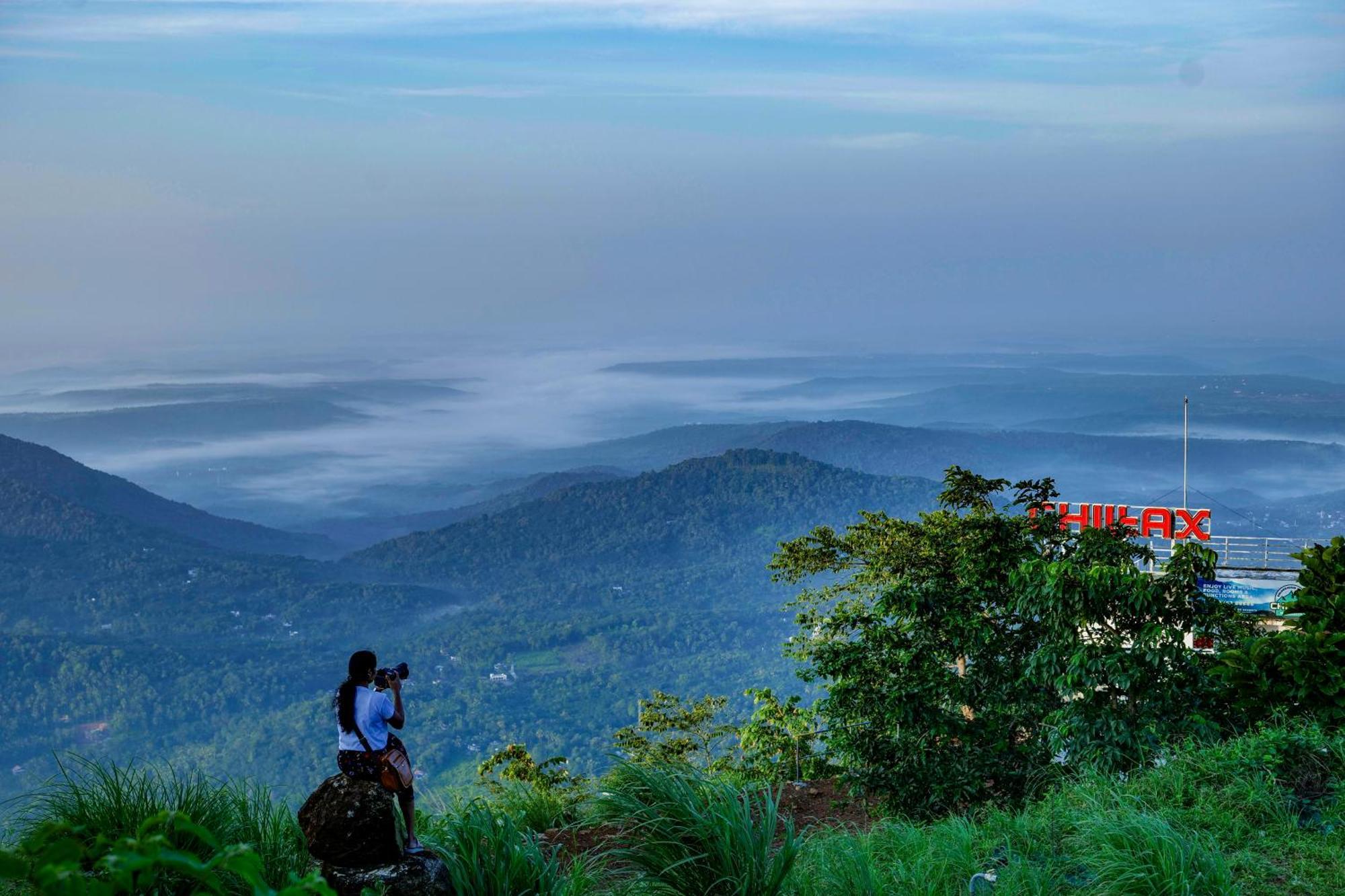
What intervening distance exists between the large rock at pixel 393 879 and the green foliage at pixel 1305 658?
722 centimetres

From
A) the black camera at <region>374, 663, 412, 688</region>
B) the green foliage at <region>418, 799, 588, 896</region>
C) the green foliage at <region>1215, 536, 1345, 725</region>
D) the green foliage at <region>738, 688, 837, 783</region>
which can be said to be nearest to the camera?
the black camera at <region>374, 663, 412, 688</region>

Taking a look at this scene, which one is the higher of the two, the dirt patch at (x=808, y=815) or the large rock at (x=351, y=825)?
the large rock at (x=351, y=825)

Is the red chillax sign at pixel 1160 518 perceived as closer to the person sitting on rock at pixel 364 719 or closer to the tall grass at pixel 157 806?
the tall grass at pixel 157 806

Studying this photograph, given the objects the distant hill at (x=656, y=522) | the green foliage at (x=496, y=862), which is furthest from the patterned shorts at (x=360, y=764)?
the distant hill at (x=656, y=522)

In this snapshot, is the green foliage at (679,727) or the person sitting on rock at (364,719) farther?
the green foliage at (679,727)

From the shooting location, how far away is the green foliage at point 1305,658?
9.75 m

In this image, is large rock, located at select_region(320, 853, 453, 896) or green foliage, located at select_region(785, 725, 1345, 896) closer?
large rock, located at select_region(320, 853, 453, 896)

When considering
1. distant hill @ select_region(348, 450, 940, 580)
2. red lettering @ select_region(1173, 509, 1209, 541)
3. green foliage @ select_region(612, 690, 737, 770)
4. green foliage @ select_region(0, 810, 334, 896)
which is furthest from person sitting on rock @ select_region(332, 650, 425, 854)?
distant hill @ select_region(348, 450, 940, 580)

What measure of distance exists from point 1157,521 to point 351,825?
37195 millimetres

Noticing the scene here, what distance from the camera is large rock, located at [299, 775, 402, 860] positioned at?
575 cm

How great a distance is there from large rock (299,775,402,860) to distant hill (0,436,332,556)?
165m

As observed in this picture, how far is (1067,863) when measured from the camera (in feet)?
23.1

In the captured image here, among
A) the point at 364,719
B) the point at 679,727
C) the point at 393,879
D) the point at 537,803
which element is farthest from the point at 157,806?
the point at 679,727

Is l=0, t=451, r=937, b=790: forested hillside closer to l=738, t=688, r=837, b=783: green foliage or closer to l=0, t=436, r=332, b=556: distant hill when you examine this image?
l=0, t=436, r=332, b=556: distant hill
